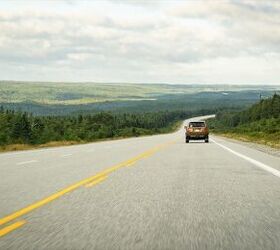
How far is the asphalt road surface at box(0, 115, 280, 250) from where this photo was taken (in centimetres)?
643

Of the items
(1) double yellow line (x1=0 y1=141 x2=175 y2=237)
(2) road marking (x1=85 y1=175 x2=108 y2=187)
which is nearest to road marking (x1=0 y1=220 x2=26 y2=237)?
(1) double yellow line (x1=0 y1=141 x2=175 y2=237)

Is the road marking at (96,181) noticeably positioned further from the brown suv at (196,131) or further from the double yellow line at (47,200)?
the brown suv at (196,131)

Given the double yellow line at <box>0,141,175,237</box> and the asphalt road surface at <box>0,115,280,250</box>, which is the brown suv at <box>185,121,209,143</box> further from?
the asphalt road surface at <box>0,115,280,250</box>

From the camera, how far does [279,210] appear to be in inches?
346

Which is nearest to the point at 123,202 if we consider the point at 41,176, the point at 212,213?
the point at 212,213

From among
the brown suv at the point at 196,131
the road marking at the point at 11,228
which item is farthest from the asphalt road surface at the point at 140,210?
the brown suv at the point at 196,131

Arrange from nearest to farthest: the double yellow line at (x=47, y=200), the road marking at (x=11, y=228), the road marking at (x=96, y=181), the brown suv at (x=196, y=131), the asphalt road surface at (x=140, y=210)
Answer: the asphalt road surface at (x=140, y=210)
the road marking at (x=11, y=228)
the double yellow line at (x=47, y=200)
the road marking at (x=96, y=181)
the brown suv at (x=196, y=131)

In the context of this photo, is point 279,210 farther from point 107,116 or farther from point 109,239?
point 107,116

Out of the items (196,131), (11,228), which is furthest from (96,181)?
(196,131)

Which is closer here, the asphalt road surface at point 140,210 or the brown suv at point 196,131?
the asphalt road surface at point 140,210

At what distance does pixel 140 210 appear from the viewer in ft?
28.7

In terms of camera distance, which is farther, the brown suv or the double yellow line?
the brown suv

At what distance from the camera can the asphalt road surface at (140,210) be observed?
253 inches

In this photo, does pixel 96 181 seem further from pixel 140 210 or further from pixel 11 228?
pixel 11 228
